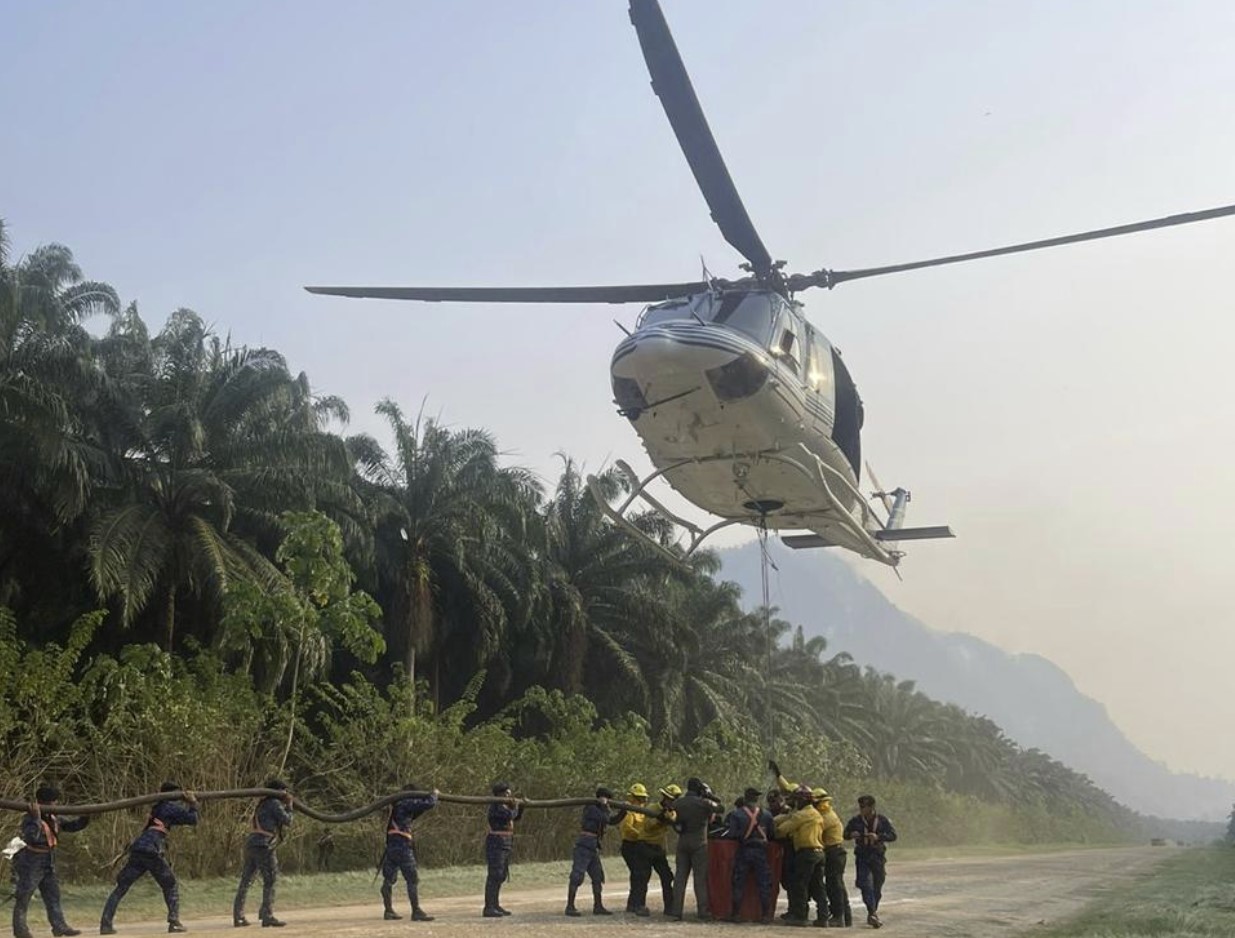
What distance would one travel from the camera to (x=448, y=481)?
32.6m

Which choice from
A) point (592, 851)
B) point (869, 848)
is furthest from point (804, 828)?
point (592, 851)

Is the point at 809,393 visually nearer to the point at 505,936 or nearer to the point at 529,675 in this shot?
the point at 505,936

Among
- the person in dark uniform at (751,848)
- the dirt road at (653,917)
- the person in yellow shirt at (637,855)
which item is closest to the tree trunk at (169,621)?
the dirt road at (653,917)

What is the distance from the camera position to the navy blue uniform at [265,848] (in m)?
11.7

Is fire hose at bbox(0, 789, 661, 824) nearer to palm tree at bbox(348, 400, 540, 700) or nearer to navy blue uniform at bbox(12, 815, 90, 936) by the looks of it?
navy blue uniform at bbox(12, 815, 90, 936)

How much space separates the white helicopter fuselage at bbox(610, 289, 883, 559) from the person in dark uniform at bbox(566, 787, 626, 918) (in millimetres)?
4604

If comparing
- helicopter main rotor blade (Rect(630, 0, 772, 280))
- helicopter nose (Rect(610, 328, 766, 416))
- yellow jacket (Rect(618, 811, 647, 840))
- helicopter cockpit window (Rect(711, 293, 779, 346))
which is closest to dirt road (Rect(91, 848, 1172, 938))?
yellow jacket (Rect(618, 811, 647, 840))

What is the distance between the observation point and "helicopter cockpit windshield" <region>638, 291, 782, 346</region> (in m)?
14.6

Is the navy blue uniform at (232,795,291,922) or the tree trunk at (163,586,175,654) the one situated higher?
the tree trunk at (163,586,175,654)

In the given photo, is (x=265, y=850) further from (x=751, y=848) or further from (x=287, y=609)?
(x=287, y=609)

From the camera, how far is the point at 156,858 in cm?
1079

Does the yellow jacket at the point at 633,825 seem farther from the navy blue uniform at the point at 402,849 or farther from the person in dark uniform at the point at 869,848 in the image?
the navy blue uniform at the point at 402,849

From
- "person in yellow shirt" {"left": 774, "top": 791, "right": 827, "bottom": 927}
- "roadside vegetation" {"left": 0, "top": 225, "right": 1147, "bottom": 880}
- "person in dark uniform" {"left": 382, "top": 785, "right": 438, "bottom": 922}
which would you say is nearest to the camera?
"person in dark uniform" {"left": 382, "top": 785, "right": 438, "bottom": 922}

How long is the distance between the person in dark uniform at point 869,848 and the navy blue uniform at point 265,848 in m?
6.27
